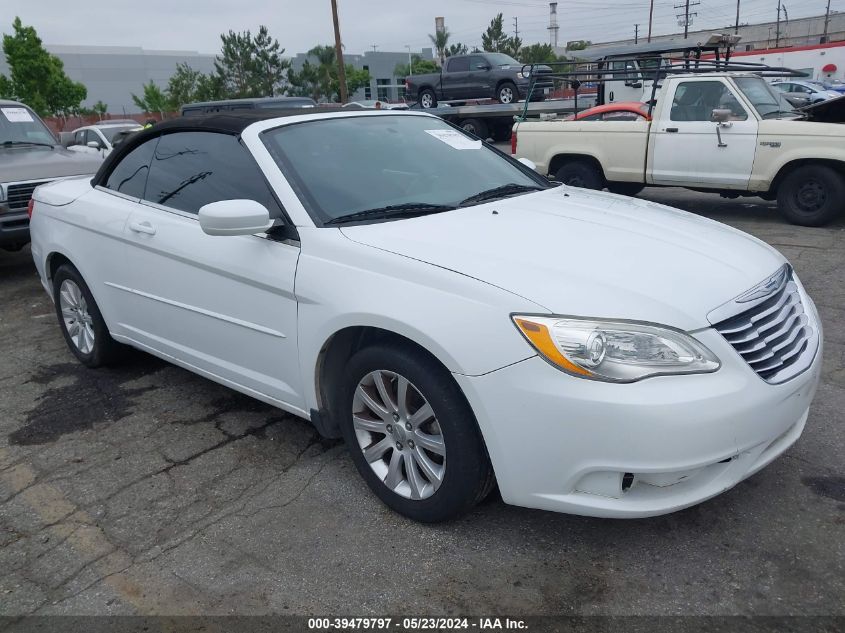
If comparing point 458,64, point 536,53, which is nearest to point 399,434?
point 458,64

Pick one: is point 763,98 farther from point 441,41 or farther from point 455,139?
point 441,41

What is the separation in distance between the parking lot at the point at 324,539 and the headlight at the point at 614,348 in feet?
2.56

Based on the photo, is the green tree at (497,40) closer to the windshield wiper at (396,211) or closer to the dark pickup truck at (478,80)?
the dark pickup truck at (478,80)

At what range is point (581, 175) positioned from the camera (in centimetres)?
980

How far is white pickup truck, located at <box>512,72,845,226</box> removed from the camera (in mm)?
8086

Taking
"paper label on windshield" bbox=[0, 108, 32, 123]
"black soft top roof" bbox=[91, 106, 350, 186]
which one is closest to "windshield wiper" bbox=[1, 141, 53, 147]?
"paper label on windshield" bbox=[0, 108, 32, 123]

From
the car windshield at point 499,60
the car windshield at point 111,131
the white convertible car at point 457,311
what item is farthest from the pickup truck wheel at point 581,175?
the car windshield at point 499,60

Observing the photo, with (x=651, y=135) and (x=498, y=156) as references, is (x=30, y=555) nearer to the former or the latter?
(x=498, y=156)

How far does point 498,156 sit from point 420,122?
0.51 meters

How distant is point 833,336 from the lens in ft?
15.8

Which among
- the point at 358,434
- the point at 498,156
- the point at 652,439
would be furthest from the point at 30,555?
the point at 498,156

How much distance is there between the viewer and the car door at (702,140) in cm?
848

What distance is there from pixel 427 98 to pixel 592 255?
21503 millimetres

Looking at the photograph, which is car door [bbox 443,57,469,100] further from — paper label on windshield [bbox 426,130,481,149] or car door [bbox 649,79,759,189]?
paper label on windshield [bbox 426,130,481,149]
